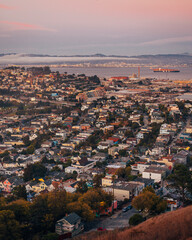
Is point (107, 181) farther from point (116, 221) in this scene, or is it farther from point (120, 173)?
point (116, 221)

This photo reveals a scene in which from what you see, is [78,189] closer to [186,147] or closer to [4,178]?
[4,178]

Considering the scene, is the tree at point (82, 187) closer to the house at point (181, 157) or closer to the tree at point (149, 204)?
the tree at point (149, 204)

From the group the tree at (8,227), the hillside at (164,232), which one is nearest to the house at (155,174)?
the tree at (8,227)

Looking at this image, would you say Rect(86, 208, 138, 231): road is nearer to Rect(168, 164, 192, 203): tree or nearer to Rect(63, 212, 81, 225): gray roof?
Rect(63, 212, 81, 225): gray roof

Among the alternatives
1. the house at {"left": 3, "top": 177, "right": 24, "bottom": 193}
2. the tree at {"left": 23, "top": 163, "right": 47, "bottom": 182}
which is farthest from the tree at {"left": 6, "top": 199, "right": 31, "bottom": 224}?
the tree at {"left": 23, "top": 163, "right": 47, "bottom": 182}

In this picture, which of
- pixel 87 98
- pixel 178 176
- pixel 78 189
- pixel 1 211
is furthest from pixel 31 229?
pixel 87 98
